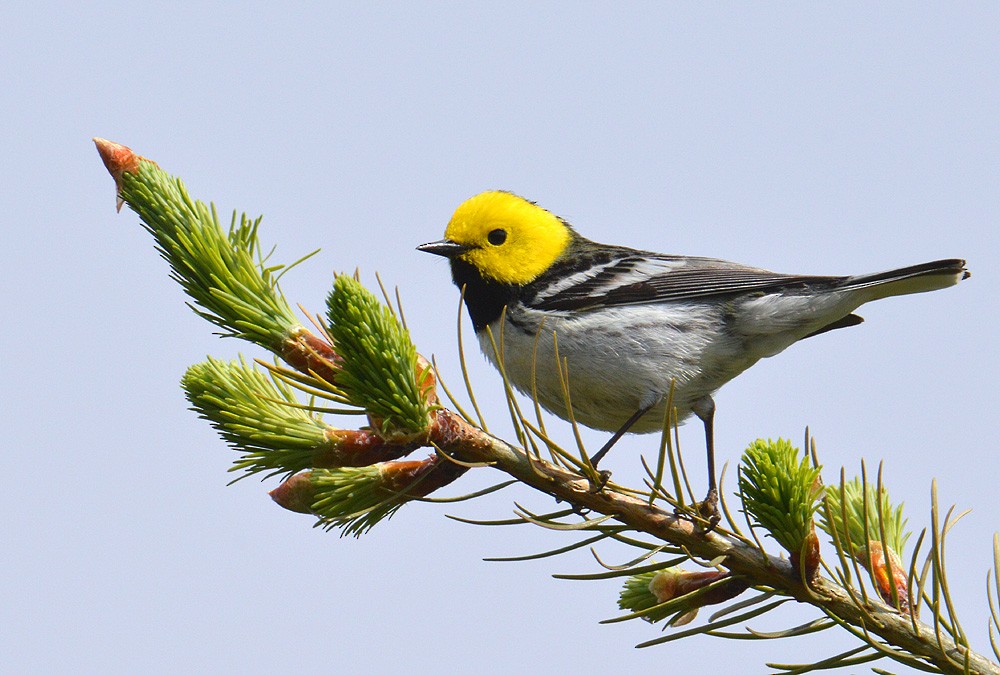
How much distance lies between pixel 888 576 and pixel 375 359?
1.15 meters

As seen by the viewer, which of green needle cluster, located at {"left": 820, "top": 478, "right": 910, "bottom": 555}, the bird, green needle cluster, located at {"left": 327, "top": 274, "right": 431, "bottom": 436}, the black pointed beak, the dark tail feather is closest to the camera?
green needle cluster, located at {"left": 327, "top": 274, "right": 431, "bottom": 436}

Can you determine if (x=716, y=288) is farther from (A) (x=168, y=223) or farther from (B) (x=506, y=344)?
(A) (x=168, y=223)

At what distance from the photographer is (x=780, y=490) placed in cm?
176

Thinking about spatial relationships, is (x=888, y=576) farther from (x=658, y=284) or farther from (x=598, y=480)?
(x=658, y=284)

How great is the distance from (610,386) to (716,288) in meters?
0.78

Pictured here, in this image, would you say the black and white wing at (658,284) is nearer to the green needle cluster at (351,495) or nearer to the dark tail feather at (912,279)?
the dark tail feather at (912,279)

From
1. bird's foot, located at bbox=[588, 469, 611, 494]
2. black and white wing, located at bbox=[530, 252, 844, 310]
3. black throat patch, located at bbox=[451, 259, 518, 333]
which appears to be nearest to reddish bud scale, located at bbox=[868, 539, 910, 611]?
bird's foot, located at bbox=[588, 469, 611, 494]

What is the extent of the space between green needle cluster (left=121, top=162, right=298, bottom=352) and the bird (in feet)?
5.48

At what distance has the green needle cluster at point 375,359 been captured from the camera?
1.72 meters

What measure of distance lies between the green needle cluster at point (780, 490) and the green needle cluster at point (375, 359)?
650 millimetres

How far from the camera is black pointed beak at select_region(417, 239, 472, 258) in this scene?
4.47 m

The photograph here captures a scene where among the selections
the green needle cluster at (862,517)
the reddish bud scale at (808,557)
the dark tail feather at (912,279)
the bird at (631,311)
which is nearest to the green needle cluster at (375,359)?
the reddish bud scale at (808,557)

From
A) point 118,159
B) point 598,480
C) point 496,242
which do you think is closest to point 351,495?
point 598,480

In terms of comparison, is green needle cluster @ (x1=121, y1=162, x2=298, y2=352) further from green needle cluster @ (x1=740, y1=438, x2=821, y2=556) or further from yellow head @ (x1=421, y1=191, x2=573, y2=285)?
yellow head @ (x1=421, y1=191, x2=573, y2=285)
